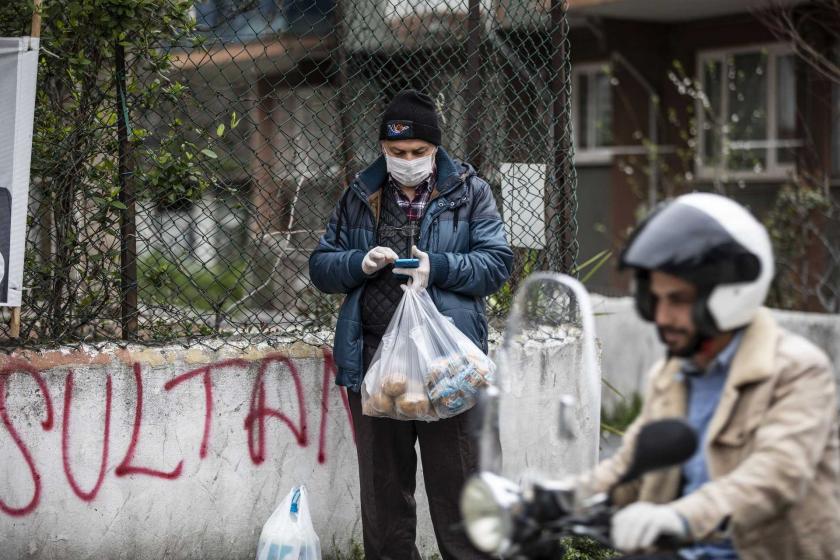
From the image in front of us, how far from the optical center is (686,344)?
253 centimetres

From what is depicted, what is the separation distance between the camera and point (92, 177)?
4.82 m

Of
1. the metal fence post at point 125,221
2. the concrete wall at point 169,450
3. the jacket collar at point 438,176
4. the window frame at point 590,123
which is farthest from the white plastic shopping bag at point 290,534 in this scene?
the window frame at point 590,123

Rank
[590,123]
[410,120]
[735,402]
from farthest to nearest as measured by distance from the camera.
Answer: [590,123] → [410,120] → [735,402]

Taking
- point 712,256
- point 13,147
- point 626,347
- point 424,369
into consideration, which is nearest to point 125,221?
point 13,147

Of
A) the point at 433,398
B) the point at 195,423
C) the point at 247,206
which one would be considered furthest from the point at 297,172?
the point at 433,398

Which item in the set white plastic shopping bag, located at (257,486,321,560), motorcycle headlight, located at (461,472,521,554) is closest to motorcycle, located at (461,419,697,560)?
motorcycle headlight, located at (461,472,521,554)

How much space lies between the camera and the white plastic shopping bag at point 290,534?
4.40 metres

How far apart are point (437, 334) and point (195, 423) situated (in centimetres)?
128

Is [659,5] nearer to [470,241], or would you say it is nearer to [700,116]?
[700,116]

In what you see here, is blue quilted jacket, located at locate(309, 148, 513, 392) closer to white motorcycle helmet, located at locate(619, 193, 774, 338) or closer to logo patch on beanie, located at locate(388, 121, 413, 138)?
logo patch on beanie, located at locate(388, 121, 413, 138)

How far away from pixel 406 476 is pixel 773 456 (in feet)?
7.41

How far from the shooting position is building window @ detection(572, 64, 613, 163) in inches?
525

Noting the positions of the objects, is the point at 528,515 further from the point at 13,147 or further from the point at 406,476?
the point at 13,147

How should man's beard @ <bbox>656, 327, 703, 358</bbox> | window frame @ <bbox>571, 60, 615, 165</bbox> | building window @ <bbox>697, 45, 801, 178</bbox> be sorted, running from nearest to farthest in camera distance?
man's beard @ <bbox>656, 327, 703, 358</bbox> → building window @ <bbox>697, 45, 801, 178</bbox> → window frame @ <bbox>571, 60, 615, 165</bbox>
